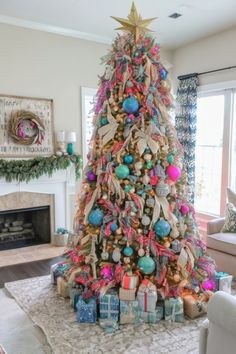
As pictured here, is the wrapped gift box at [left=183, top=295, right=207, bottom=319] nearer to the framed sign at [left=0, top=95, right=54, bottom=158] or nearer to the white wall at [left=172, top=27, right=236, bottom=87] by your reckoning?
the framed sign at [left=0, top=95, right=54, bottom=158]

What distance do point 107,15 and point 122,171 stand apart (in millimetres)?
2483

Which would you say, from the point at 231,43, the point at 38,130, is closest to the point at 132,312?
the point at 38,130

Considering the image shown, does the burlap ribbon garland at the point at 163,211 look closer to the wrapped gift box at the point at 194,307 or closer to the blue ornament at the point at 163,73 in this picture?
the wrapped gift box at the point at 194,307

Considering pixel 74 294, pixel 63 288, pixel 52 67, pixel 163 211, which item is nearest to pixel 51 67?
pixel 52 67

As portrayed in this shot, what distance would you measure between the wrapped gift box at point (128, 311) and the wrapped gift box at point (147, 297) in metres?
0.05

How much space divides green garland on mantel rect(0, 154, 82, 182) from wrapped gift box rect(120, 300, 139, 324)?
94.7 inches

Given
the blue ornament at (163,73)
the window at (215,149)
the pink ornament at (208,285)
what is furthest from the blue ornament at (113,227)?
the window at (215,149)

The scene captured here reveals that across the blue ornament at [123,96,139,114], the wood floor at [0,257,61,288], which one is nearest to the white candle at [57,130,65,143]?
the wood floor at [0,257,61,288]

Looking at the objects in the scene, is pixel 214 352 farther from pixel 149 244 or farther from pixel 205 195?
pixel 205 195

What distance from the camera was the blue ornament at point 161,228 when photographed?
2.67m

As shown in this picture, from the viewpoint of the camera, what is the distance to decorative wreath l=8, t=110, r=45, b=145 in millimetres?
4297

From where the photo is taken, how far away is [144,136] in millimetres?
2670

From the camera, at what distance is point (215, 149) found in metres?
5.07

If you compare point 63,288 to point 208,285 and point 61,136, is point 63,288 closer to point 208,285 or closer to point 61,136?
point 208,285
